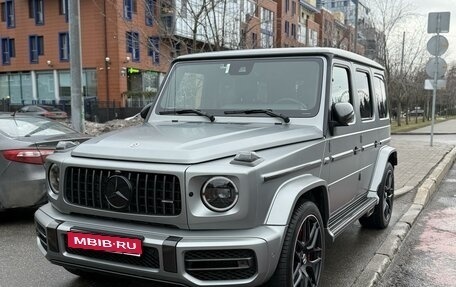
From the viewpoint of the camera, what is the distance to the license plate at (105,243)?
117 inches

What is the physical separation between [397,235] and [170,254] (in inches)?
137

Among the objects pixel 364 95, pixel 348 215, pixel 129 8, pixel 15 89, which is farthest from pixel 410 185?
pixel 15 89

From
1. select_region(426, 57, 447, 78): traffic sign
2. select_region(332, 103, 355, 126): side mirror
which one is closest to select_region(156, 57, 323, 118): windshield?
select_region(332, 103, 355, 126): side mirror

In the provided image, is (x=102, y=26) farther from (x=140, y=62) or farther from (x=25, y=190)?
(x=25, y=190)

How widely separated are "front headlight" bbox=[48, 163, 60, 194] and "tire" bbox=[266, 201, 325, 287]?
66.2 inches

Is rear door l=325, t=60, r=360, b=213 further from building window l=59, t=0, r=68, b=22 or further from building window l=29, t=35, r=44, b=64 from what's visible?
building window l=29, t=35, r=44, b=64

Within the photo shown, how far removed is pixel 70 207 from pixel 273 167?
55.5 inches

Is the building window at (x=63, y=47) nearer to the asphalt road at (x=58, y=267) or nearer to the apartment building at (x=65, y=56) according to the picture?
the apartment building at (x=65, y=56)

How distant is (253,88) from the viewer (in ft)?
14.1

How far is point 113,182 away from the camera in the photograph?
10.2 feet

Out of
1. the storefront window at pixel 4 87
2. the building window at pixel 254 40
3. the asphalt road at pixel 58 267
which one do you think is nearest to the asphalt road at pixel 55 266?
the asphalt road at pixel 58 267

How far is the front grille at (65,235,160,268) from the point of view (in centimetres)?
295

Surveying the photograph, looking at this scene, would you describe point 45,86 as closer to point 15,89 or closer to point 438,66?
point 15,89

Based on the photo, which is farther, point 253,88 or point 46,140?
point 46,140
